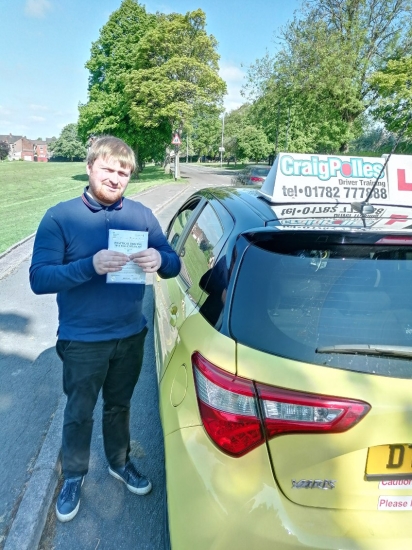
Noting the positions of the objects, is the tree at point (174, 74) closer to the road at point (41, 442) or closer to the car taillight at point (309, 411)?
the road at point (41, 442)

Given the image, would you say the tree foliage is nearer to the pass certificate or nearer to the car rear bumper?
the pass certificate

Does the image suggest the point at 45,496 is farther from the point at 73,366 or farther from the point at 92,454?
the point at 73,366

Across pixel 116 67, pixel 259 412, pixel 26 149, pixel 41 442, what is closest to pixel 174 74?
pixel 116 67

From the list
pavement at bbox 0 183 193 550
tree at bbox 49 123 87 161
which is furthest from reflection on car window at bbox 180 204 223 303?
tree at bbox 49 123 87 161

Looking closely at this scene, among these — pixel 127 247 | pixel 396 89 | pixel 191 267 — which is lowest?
pixel 191 267

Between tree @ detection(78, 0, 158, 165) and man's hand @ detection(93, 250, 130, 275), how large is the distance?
102 ft

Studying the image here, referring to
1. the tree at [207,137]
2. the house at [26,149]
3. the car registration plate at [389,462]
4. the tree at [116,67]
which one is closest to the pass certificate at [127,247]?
the car registration plate at [389,462]

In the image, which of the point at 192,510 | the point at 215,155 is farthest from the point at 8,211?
the point at 215,155

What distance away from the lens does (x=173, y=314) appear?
2.23m

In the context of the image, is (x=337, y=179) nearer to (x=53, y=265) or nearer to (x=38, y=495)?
(x=53, y=265)

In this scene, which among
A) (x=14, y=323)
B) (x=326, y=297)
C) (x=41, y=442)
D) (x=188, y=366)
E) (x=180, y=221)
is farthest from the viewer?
(x=14, y=323)

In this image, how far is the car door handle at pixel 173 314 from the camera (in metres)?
2.13

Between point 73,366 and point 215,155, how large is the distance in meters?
84.7

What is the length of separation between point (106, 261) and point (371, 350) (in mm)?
1109
